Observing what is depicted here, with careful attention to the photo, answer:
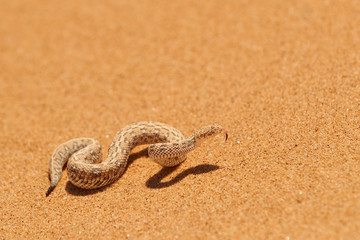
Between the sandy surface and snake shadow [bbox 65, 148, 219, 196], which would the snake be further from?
the sandy surface

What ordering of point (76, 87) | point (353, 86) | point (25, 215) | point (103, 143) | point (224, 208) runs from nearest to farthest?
1. point (224, 208)
2. point (25, 215)
3. point (353, 86)
4. point (103, 143)
5. point (76, 87)

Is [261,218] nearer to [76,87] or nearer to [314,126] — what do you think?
[314,126]

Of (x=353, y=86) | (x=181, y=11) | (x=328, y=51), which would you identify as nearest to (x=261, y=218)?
(x=353, y=86)

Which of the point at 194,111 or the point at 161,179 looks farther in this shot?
the point at 194,111

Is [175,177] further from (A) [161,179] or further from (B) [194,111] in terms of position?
(B) [194,111]

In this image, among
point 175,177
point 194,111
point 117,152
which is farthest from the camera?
point 194,111

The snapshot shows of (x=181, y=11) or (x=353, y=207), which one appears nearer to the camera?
(x=353, y=207)

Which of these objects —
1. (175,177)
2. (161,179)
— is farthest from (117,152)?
(175,177)
